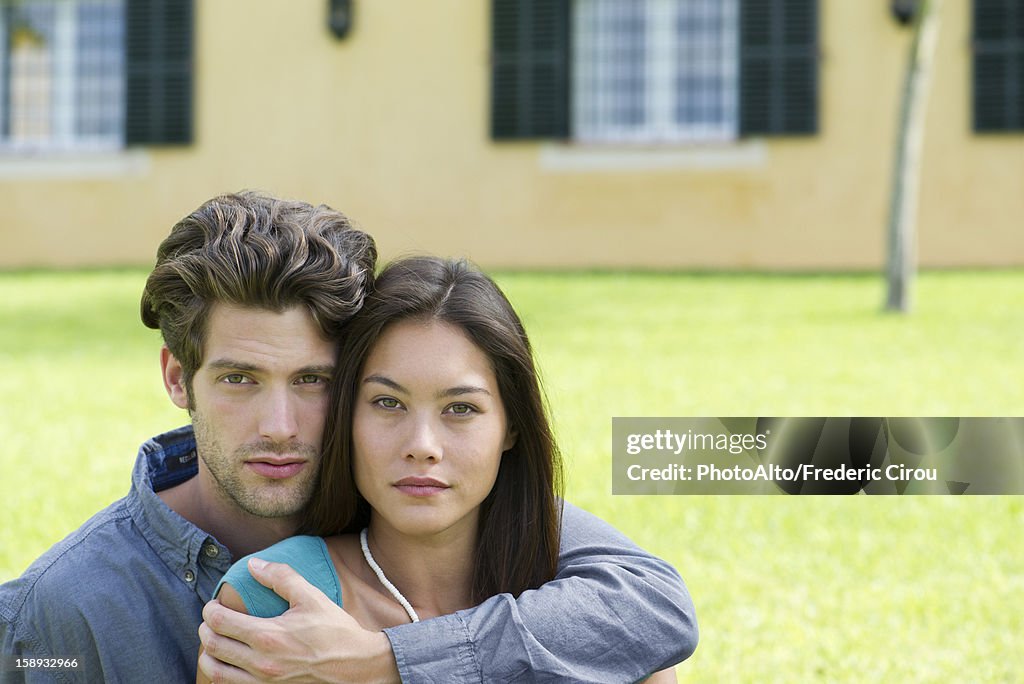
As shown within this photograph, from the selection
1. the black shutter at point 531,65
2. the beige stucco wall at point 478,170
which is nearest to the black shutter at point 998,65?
the beige stucco wall at point 478,170

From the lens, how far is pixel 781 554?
4715 millimetres

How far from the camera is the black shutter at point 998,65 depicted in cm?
1158

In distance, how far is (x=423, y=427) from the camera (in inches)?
84.7

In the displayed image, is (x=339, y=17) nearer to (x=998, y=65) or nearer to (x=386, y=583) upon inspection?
(x=998, y=65)

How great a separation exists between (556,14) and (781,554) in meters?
8.47

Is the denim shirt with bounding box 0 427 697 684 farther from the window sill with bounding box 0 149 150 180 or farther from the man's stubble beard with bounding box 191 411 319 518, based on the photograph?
the window sill with bounding box 0 149 150 180

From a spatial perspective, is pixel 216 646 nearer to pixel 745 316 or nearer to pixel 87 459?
pixel 87 459

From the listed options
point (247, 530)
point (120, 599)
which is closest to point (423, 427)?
point (247, 530)

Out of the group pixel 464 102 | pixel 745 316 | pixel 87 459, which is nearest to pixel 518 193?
pixel 464 102

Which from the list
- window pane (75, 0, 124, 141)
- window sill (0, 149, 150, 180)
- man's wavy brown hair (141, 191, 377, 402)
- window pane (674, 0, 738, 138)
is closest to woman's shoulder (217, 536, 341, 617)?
man's wavy brown hair (141, 191, 377, 402)

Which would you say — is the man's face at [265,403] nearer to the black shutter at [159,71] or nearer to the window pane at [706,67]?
the window pane at [706,67]

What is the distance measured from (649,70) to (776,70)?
4.40 feet

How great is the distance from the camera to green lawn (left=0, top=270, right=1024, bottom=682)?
4086 millimetres

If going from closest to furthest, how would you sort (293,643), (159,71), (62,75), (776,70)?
(293,643), (776,70), (159,71), (62,75)
